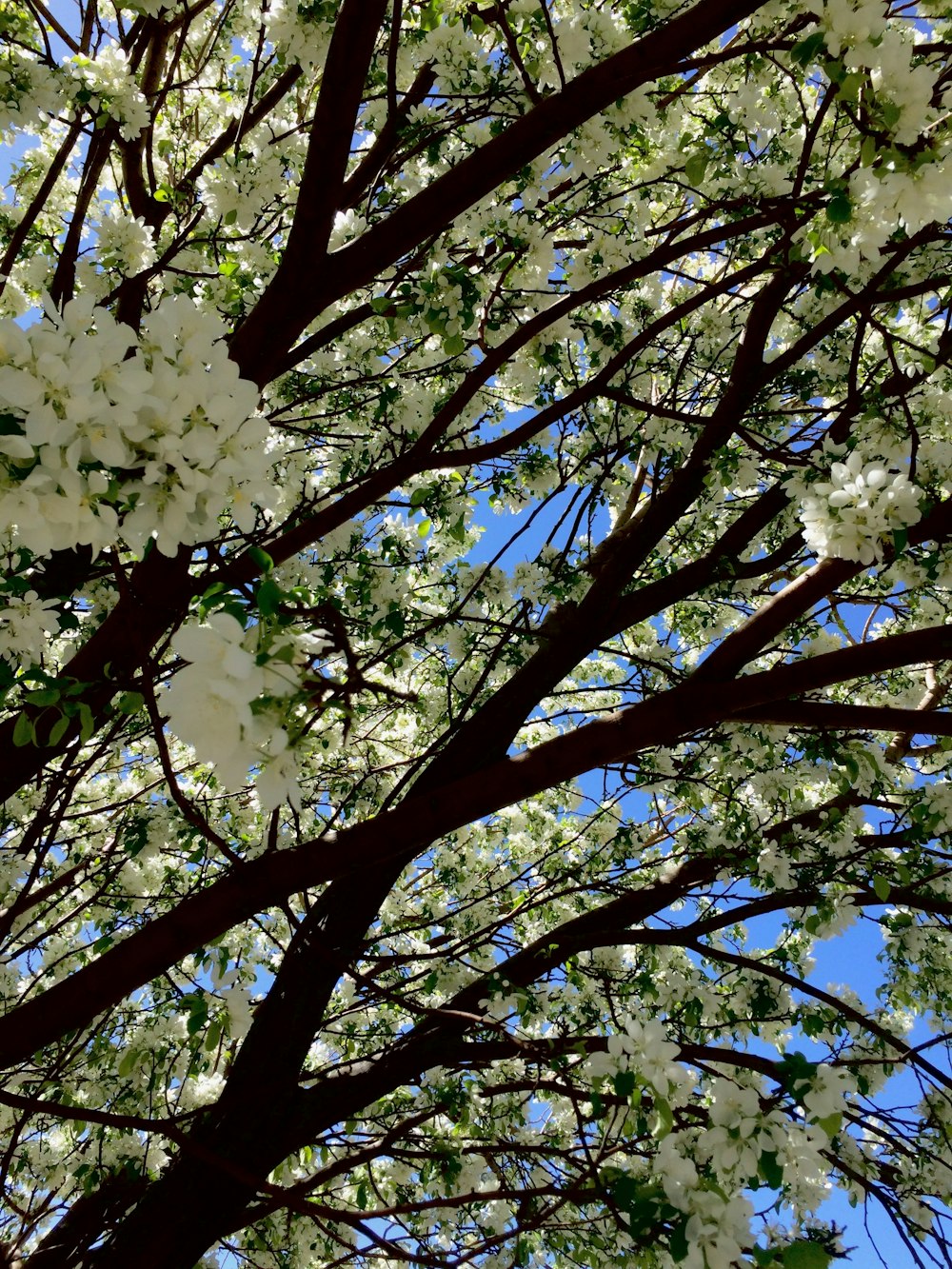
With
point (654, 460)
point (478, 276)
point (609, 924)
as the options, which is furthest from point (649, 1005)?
point (478, 276)

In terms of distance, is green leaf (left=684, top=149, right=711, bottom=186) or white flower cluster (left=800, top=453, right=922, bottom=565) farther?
green leaf (left=684, top=149, right=711, bottom=186)

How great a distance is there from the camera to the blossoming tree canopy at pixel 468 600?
185cm

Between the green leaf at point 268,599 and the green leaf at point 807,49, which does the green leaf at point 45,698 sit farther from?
the green leaf at point 807,49

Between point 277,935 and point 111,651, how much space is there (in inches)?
144

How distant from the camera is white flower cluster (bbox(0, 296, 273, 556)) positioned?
1318 millimetres

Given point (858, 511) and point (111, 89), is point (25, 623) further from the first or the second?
point (111, 89)

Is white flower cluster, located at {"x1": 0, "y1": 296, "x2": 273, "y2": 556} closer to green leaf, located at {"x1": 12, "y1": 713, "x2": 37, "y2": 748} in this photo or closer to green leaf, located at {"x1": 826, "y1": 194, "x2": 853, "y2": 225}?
green leaf, located at {"x1": 12, "y1": 713, "x2": 37, "y2": 748}

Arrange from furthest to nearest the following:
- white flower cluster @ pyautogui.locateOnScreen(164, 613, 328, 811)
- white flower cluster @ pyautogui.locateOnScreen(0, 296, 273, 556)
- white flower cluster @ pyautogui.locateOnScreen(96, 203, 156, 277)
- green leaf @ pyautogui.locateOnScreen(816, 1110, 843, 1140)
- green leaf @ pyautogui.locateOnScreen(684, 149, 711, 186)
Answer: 1. white flower cluster @ pyautogui.locateOnScreen(96, 203, 156, 277)
2. green leaf @ pyautogui.locateOnScreen(684, 149, 711, 186)
3. green leaf @ pyautogui.locateOnScreen(816, 1110, 843, 1140)
4. white flower cluster @ pyautogui.locateOnScreen(0, 296, 273, 556)
5. white flower cluster @ pyautogui.locateOnScreen(164, 613, 328, 811)

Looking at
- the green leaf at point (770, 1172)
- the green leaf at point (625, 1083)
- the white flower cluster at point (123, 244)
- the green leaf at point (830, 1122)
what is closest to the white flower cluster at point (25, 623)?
the green leaf at point (625, 1083)

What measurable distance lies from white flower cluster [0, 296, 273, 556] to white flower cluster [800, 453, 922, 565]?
153 centimetres

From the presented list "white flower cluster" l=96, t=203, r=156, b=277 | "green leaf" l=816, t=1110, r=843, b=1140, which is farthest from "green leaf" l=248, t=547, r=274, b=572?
"white flower cluster" l=96, t=203, r=156, b=277

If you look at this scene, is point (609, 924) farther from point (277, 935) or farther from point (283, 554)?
point (277, 935)

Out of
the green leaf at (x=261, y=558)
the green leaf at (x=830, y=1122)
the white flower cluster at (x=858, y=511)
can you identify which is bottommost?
the green leaf at (x=261, y=558)

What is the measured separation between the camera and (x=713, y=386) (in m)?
4.72
